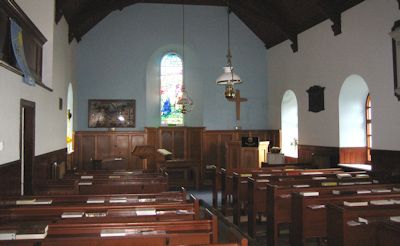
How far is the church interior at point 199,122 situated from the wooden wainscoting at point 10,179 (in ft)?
0.11

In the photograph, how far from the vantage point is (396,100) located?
750cm

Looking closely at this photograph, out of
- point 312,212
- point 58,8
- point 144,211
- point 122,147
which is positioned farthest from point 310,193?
point 122,147

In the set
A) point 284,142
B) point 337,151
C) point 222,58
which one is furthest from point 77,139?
point 337,151

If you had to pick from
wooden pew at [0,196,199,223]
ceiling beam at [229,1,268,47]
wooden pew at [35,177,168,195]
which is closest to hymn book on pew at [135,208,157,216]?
wooden pew at [0,196,199,223]

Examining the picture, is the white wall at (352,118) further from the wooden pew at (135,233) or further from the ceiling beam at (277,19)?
the wooden pew at (135,233)

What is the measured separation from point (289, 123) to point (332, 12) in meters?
4.14

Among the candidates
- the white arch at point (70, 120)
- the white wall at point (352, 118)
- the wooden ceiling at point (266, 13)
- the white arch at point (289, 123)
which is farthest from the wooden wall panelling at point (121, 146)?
the white wall at point (352, 118)

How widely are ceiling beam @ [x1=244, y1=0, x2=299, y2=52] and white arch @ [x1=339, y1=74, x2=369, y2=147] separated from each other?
8.84ft

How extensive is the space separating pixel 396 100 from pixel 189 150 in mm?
7046

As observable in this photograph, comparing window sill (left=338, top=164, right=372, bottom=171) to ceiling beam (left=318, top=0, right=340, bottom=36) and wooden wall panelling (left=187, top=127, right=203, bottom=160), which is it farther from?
wooden wall panelling (left=187, top=127, right=203, bottom=160)

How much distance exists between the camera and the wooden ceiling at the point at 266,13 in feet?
30.5

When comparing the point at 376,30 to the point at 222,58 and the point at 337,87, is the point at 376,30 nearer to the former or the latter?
the point at 337,87

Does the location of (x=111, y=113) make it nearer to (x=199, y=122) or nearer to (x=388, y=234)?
(x=199, y=122)

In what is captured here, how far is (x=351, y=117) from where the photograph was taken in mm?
9445
